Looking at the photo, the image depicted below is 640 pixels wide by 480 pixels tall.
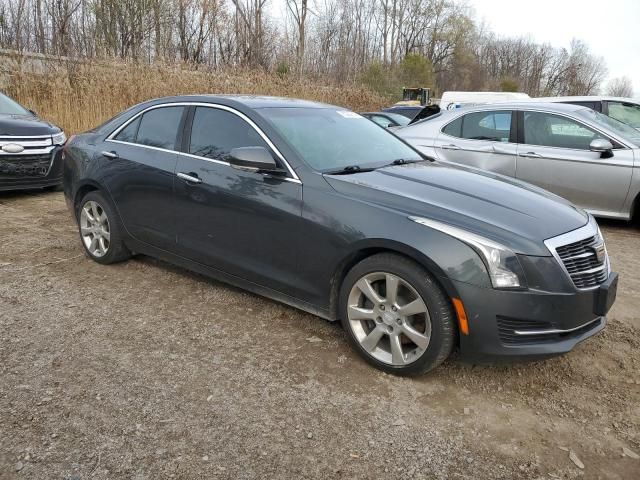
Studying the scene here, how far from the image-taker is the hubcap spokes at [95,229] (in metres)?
4.64

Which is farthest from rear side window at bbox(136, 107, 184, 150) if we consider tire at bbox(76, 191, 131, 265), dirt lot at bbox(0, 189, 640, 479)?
dirt lot at bbox(0, 189, 640, 479)

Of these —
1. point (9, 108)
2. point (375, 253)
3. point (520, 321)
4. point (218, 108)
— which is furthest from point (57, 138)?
point (520, 321)

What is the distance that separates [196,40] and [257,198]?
28312 mm

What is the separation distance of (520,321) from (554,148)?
179 inches

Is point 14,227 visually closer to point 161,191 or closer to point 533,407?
point 161,191

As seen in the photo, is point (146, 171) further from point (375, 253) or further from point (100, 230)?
point (375, 253)

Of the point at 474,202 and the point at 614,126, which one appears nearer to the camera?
the point at 474,202

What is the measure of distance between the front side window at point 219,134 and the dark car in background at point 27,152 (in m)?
4.32

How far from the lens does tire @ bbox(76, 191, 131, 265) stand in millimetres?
4527

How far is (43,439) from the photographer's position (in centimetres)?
240

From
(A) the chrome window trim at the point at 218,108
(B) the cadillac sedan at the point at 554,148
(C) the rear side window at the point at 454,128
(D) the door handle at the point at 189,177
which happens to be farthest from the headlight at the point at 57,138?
(C) the rear side window at the point at 454,128

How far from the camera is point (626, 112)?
8164 mm

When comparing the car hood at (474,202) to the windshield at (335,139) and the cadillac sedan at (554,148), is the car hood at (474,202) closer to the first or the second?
the windshield at (335,139)

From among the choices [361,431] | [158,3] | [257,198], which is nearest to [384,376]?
[361,431]
